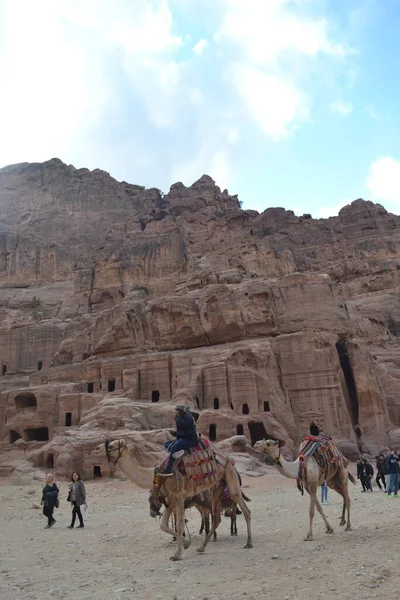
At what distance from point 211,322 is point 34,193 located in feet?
271

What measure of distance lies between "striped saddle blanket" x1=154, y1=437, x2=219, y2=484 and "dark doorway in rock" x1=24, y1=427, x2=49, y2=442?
100 ft

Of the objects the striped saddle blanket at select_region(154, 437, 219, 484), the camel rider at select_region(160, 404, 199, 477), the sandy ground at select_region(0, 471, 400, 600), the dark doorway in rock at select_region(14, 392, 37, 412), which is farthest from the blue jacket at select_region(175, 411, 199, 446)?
the dark doorway in rock at select_region(14, 392, 37, 412)

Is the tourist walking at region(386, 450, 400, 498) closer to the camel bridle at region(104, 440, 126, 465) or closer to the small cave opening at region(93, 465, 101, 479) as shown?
the camel bridle at region(104, 440, 126, 465)

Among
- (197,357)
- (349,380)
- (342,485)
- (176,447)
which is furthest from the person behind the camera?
(349,380)

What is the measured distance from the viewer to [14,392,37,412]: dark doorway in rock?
129 ft

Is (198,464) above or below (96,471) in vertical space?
above

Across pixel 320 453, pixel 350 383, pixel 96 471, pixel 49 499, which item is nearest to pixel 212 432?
pixel 96 471

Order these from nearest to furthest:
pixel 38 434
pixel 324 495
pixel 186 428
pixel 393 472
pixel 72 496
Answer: pixel 186 428, pixel 72 496, pixel 393 472, pixel 324 495, pixel 38 434

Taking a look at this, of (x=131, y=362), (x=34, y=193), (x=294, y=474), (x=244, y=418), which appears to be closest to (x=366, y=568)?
(x=294, y=474)

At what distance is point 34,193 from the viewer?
4385 inches

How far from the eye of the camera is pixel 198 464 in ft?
35.4

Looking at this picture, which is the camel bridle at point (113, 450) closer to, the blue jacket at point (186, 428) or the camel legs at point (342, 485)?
the blue jacket at point (186, 428)

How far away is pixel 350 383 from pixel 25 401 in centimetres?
2552

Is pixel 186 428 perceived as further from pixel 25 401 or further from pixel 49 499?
pixel 25 401
